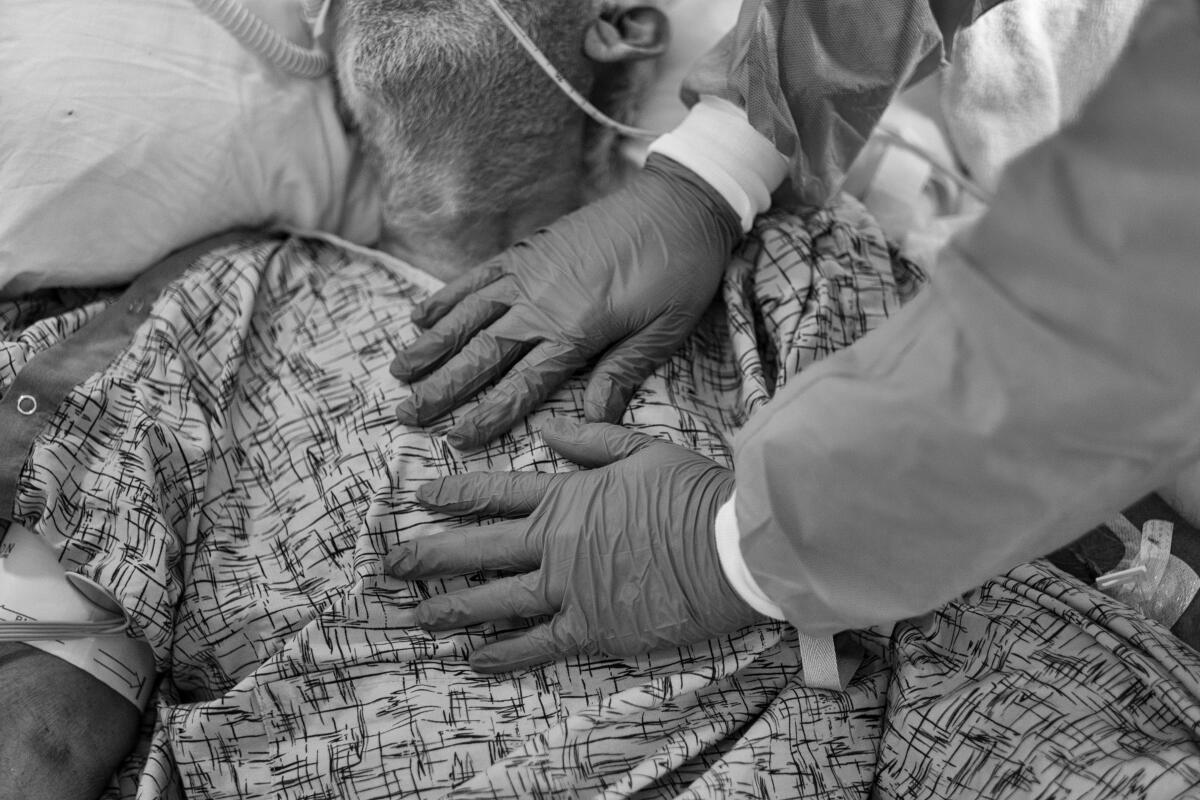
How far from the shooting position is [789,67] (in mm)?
1014

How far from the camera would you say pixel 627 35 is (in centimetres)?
120

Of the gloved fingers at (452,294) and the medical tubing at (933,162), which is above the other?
the medical tubing at (933,162)

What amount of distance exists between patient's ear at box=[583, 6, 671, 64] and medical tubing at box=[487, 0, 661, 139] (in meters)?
0.06

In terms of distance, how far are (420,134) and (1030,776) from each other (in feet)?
3.02

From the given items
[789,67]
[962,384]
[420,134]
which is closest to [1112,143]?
[962,384]

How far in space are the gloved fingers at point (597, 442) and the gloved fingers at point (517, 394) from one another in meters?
0.05

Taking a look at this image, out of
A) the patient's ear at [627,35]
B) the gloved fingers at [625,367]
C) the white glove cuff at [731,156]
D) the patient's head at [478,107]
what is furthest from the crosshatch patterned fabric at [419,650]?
the patient's ear at [627,35]

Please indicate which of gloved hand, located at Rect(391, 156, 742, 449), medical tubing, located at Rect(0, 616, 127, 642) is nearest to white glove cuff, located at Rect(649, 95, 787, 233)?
gloved hand, located at Rect(391, 156, 742, 449)

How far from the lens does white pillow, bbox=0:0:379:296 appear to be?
3.25 ft

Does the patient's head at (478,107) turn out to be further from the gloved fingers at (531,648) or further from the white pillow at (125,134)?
the gloved fingers at (531,648)

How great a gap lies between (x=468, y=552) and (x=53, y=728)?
41 centimetres

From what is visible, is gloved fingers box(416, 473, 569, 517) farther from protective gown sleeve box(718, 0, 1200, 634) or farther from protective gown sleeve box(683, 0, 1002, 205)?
protective gown sleeve box(683, 0, 1002, 205)

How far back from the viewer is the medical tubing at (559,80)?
106 centimetres

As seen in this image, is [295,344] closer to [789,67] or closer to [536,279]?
[536,279]
